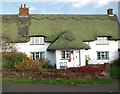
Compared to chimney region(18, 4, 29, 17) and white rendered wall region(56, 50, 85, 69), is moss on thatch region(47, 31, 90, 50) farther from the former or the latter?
chimney region(18, 4, 29, 17)

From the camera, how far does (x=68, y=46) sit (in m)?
16.8

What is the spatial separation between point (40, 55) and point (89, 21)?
1010cm

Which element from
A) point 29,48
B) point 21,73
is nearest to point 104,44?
point 29,48

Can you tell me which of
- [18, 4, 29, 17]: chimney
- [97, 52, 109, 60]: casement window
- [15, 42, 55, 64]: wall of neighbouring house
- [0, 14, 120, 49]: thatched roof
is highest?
[18, 4, 29, 17]: chimney

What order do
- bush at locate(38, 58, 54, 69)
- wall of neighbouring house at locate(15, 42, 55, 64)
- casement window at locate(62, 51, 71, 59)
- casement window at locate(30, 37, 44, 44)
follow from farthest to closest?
casement window at locate(30, 37, 44, 44), wall of neighbouring house at locate(15, 42, 55, 64), bush at locate(38, 58, 54, 69), casement window at locate(62, 51, 71, 59)

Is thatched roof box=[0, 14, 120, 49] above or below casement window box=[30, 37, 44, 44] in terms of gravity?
above

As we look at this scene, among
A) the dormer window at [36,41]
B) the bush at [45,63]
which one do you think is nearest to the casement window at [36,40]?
the dormer window at [36,41]

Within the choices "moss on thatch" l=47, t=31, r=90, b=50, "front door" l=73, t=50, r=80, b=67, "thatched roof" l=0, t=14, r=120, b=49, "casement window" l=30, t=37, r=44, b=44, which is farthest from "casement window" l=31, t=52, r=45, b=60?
"front door" l=73, t=50, r=80, b=67

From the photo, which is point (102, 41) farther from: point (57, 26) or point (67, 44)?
point (57, 26)

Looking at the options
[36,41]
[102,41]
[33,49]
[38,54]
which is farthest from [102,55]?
[33,49]

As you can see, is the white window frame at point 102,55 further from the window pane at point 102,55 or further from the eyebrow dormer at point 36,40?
the eyebrow dormer at point 36,40

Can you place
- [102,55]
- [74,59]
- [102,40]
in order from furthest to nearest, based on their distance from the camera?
[102,55]
[102,40]
[74,59]

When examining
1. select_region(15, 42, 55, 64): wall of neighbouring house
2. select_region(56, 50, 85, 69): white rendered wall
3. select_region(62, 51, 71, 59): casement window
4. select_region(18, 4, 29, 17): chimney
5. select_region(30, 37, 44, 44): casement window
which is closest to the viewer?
select_region(56, 50, 85, 69): white rendered wall

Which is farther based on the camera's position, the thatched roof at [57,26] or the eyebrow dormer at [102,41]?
the eyebrow dormer at [102,41]
